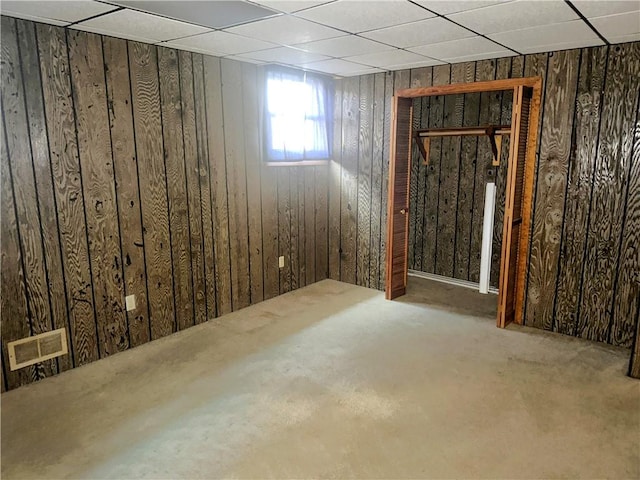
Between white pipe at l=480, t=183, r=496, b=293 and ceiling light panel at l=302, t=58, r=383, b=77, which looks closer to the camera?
ceiling light panel at l=302, t=58, r=383, b=77

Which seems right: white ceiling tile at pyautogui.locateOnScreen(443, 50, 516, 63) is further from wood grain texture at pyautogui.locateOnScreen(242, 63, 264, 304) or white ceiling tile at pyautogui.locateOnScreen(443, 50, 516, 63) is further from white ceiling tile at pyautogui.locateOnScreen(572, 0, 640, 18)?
wood grain texture at pyautogui.locateOnScreen(242, 63, 264, 304)

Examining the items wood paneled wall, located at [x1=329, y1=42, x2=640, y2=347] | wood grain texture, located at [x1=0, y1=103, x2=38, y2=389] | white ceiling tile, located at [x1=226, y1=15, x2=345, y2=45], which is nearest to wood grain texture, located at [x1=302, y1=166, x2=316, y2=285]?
wood paneled wall, located at [x1=329, y1=42, x2=640, y2=347]

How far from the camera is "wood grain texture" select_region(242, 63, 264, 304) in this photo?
13.1 feet

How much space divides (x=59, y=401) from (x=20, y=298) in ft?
2.19

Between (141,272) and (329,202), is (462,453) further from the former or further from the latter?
(329,202)

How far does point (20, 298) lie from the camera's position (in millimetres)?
2762

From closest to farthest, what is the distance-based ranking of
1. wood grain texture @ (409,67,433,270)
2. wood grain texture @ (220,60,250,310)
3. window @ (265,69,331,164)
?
1. wood grain texture @ (220,60,250,310)
2. window @ (265,69,331,164)
3. wood grain texture @ (409,67,433,270)

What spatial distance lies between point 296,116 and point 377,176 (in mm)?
1009

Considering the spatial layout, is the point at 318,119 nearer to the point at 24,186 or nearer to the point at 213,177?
the point at 213,177

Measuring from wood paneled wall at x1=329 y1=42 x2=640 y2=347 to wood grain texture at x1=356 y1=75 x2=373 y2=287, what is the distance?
0.01 meters

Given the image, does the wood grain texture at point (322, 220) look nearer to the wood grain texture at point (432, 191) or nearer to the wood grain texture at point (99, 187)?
the wood grain texture at point (432, 191)

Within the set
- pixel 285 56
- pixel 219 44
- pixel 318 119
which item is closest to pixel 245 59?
pixel 285 56

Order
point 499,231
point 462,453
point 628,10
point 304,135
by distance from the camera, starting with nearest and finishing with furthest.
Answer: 1. point 462,453
2. point 628,10
3. point 304,135
4. point 499,231

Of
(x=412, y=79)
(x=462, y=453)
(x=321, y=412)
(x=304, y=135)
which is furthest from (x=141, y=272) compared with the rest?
(x=412, y=79)
